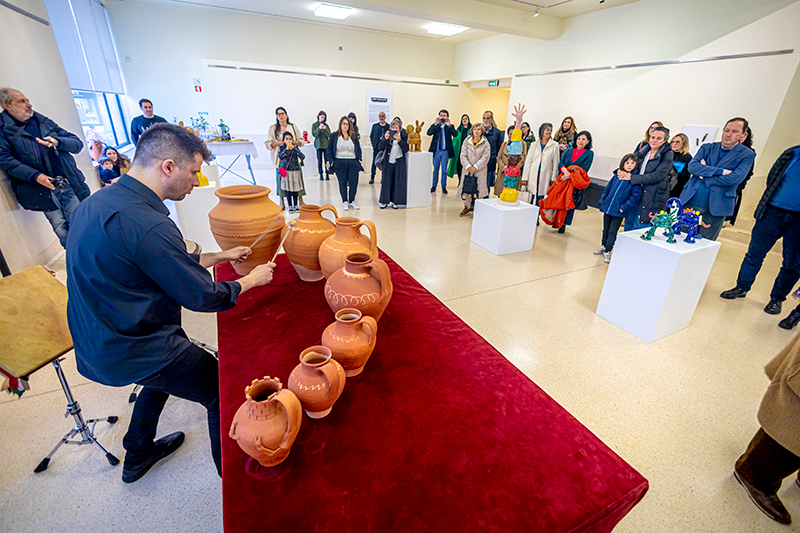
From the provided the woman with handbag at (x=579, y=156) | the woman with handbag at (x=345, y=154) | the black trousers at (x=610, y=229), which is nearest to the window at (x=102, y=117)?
the woman with handbag at (x=345, y=154)

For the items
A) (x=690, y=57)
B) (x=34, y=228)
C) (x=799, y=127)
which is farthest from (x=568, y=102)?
(x=34, y=228)

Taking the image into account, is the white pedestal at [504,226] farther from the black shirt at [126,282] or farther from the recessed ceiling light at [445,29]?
the recessed ceiling light at [445,29]

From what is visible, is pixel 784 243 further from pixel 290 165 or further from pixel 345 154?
pixel 290 165

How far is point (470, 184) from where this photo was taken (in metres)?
5.33

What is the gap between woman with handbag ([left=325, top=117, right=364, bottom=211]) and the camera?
5.15 meters

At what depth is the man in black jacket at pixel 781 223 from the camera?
258cm

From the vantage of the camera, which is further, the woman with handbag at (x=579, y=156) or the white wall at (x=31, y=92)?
the woman with handbag at (x=579, y=156)

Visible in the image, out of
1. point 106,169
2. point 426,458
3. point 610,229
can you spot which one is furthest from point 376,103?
point 426,458

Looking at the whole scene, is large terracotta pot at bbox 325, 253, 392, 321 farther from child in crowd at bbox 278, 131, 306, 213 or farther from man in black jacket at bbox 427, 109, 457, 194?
man in black jacket at bbox 427, 109, 457, 194

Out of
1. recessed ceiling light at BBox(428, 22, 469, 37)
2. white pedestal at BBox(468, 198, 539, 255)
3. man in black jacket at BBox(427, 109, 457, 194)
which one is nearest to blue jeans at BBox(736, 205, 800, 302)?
white pedestal at BBox(468, 198, 539, 255)

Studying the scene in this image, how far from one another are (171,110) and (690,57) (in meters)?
9.10

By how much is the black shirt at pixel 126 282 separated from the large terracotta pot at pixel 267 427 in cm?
47

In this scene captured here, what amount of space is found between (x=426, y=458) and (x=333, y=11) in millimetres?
8259

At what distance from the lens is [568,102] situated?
6.58 metres
